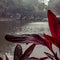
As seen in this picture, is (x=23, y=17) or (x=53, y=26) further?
(x=23, y=17)

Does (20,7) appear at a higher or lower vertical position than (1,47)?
→ higher

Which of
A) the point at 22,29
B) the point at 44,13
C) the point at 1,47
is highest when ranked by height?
the point at 44,13

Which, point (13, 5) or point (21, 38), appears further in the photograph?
point (13, 5)

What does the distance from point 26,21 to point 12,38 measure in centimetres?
46

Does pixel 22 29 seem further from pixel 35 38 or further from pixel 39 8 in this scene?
pixel 35 38

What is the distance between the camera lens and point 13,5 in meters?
0.98

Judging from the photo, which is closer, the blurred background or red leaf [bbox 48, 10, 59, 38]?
red leaf [bbox 48, 10, 59, 38]

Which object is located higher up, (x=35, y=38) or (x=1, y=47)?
(x=35, y=38)

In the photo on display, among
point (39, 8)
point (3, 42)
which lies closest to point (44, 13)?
point (39, 8)

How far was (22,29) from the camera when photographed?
0.98 metres

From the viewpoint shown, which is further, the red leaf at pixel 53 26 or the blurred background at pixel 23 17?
the blurred background at pixel 23 17

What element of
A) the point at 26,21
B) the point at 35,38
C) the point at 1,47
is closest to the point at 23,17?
the point at 26,21

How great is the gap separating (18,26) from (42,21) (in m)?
0.17

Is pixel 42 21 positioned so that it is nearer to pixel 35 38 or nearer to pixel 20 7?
pixel 20 7
